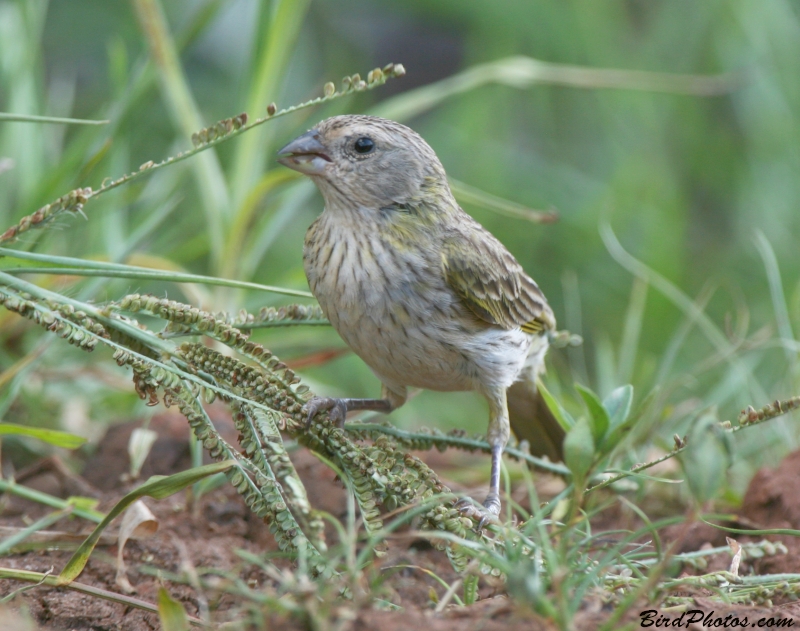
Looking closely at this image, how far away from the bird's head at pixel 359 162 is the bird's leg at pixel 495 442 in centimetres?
70

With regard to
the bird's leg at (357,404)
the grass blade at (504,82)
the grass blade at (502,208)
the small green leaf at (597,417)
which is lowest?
the bird's leg at (357,404)

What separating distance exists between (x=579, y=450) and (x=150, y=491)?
34.0 inches

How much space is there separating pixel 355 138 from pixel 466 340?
28.8 inches

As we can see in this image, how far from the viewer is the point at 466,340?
2928 millimetres

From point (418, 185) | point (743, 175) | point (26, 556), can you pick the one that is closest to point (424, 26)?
point (743, 175)

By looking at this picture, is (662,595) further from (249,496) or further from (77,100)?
(77,100)

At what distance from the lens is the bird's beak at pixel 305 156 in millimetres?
2906

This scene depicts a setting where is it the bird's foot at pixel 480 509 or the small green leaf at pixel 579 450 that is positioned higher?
the small green leaf at pixel 579 450

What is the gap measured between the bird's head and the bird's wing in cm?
23

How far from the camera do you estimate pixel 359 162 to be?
298 cm

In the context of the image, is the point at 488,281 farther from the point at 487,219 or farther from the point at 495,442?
the point at 487,219

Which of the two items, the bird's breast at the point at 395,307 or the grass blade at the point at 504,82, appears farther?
the grass blade at the point at 504,82

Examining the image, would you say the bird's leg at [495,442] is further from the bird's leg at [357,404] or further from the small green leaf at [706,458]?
the small green leaf at [706,458]

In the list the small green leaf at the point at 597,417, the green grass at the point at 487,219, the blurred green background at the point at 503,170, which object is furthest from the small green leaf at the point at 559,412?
the small green leaf at the point at 597,417
